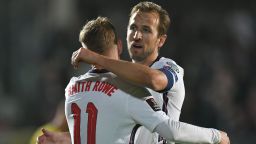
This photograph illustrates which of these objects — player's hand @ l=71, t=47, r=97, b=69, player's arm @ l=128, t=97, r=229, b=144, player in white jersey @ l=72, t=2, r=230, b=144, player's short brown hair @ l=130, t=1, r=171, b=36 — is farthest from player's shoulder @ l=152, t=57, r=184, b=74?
player's hand @ l=71, t=47, r=97, b=69

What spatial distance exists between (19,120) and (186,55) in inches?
119

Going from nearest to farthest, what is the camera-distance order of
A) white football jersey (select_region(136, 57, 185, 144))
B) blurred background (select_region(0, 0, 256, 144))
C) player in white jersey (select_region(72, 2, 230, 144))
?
player in white jersey (select_region(72, 2, 230, 144))
white football jersey (select_region(136, 57, 185, 144))
blurred background (select_region(0, 0, 256, 144))

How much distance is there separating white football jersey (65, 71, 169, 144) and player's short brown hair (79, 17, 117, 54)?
0.61 ft

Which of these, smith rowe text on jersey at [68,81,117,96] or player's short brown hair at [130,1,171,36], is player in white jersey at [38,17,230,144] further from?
player's short brown hair at [130,1,171,36]

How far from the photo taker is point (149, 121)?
212 inches

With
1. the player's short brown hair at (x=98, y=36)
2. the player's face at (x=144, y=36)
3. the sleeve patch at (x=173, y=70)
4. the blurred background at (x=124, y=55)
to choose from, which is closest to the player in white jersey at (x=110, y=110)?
the player's short brown hair at (x=98, y=36)

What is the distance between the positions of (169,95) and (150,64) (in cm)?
35

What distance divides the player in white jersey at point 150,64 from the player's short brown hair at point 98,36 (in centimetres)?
9

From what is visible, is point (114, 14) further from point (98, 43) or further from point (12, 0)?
point (98, 43)

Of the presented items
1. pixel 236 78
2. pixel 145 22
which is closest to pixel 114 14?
pixel 236 78

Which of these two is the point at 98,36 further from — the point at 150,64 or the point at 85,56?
the point at 150,64

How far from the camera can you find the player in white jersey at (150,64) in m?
5.49

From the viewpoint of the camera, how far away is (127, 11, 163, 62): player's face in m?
6.57

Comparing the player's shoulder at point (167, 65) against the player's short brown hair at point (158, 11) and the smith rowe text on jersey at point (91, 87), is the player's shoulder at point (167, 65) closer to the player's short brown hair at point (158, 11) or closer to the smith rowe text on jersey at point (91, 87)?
the player's short brown hair at point (158, 11)
